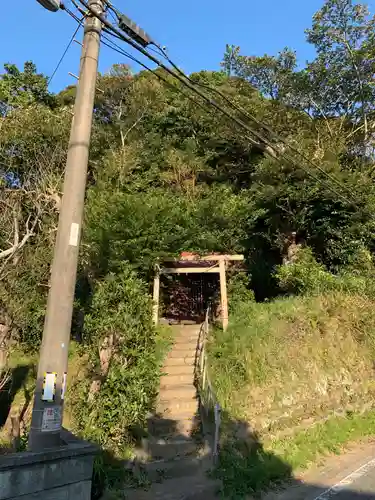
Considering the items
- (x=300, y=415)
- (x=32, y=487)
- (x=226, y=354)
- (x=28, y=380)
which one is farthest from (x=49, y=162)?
(x=32, y=487)

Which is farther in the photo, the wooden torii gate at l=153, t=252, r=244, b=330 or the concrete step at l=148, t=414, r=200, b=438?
the wooden torii gate at l=153, t=252, r=244, b=330

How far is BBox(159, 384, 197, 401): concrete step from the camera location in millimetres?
9641

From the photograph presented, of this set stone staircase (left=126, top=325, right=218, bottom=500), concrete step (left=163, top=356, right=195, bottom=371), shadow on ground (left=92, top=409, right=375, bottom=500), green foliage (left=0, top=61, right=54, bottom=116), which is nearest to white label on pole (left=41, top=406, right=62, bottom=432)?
shadow on ground (left=92, top=409, right=375, bottom=500)

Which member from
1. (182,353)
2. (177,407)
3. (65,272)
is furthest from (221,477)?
(65,272)

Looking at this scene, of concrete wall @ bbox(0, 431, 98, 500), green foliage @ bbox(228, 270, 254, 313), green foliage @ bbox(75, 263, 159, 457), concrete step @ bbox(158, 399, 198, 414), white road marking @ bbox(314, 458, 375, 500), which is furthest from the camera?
green foliage @ bbox(228, 270, 254, 313)

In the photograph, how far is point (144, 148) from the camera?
21734mm

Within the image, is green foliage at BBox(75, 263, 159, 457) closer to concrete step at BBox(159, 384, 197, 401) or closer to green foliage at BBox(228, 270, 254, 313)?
concrete step at BBox(159, 384, 197, 401)

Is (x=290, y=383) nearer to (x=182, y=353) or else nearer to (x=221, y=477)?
(x=221, y=477)

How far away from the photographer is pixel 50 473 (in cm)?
409

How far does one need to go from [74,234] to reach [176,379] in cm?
668

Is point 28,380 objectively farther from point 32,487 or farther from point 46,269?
point 32,487

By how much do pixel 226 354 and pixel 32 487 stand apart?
6733mm

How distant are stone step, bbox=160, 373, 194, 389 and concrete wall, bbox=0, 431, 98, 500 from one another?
229 inches

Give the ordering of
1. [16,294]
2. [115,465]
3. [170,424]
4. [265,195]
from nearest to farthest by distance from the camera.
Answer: [115,465]
[170,424]
[16,294]
[265,195]
